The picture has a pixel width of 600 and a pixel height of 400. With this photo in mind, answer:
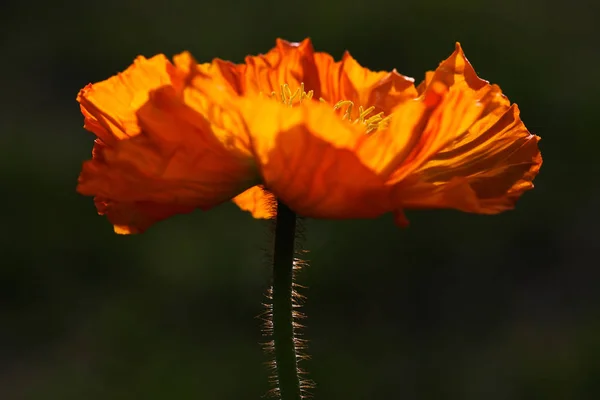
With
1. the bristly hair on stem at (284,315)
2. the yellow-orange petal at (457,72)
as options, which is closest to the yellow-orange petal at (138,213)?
the bristly hair on stem at (284,315)

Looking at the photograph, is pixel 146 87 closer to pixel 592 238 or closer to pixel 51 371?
pixel 51 371

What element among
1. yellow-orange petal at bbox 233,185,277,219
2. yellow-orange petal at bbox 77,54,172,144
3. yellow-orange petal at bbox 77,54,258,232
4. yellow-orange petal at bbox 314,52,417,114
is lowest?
yellow-orange petal at bbox 77,54,258,232

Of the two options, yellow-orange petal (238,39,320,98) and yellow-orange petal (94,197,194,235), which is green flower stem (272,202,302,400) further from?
yellow-orange petal (238,39,320,98)

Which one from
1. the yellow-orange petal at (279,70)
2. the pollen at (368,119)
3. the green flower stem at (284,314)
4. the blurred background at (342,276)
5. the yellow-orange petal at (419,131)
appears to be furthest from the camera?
the blurred background at (342,276)

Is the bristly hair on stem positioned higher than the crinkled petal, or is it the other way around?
the crinkled petal

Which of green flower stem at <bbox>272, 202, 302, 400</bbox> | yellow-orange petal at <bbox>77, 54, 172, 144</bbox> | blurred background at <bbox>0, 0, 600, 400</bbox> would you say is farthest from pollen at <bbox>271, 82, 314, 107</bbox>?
blurred background at <bbox>0, 0, 600, 400</bbox>

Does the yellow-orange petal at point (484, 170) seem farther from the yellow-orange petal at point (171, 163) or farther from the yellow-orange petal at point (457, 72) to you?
the yellow-orange petal at point (171, 163)
